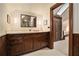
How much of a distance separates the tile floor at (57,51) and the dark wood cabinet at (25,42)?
11 centimetres

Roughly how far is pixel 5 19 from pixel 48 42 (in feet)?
2.92

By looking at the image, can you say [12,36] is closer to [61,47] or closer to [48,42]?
[48,42]

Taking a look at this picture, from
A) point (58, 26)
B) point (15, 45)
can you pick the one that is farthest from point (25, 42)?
point (58, 26)

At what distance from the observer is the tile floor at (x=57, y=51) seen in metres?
2.39

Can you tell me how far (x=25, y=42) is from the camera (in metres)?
2.49

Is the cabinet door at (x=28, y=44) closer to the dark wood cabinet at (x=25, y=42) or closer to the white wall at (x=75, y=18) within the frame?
the dark wood cabinet at (x=25, y=42)

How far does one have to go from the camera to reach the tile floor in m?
2.39

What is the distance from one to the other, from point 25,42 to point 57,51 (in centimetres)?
62

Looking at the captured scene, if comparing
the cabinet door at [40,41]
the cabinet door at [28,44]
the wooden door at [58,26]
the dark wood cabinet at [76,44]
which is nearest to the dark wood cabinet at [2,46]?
the cabinet door at [28,44]

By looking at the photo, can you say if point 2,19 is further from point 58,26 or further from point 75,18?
point 75,18

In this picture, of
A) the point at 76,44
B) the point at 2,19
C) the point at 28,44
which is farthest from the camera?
the point at 28,44

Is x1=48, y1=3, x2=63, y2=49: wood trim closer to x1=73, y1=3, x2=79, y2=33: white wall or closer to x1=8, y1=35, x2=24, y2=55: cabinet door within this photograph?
x1=73, y1=3, x2=79, y2=33: white wall

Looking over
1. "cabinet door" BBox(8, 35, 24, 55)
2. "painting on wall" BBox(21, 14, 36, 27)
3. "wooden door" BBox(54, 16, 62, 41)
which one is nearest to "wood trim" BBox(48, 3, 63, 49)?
"wooden door" BBox(54, 16, 62, 41)

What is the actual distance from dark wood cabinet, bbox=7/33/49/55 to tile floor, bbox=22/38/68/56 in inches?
4.3
